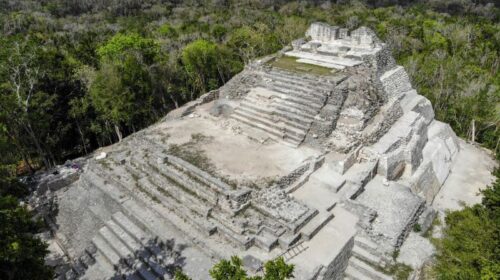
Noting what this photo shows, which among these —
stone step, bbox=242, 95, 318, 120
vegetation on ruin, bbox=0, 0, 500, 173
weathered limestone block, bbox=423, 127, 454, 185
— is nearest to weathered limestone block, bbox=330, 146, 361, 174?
stone step, bbox=242, 95, 318, 120

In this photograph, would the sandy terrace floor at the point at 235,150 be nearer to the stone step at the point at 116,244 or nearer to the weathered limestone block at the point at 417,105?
the stone step at the point at 116,244

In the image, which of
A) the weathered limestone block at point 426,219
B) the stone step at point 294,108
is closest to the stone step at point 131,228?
the stone step at point 294,108

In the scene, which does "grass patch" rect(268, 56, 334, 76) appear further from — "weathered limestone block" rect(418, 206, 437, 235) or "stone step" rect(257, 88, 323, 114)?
"weathered limestone block" rect(418, 206, 437, 235)

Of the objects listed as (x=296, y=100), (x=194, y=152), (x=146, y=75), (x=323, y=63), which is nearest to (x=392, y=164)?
(x=296, y=100)

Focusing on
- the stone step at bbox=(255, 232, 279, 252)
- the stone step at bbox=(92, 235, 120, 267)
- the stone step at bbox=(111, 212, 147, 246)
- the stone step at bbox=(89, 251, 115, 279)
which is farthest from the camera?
the stone step at bbox=(111, 212, 147, 246)

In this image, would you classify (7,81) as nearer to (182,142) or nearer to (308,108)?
(182,142)

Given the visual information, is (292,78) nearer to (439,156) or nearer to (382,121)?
(382,121)
